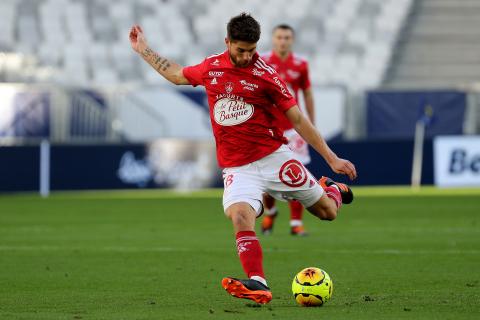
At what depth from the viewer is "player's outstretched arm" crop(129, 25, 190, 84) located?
A: 798cm

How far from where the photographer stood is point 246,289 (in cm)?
697

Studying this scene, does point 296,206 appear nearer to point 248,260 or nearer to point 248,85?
point 248,85

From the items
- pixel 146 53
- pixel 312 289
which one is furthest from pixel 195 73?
pixel 312 289

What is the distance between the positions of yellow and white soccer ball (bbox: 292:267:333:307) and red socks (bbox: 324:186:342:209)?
3.67ft

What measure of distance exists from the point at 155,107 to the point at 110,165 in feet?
12.2

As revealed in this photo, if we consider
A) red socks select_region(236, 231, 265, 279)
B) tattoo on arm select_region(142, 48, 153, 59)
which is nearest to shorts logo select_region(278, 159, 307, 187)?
red socks select_region(236, 231, 265, 279)

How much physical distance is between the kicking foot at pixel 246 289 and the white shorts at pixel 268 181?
2.32 ft

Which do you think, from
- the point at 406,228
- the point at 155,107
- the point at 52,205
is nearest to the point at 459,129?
the point at 155,107

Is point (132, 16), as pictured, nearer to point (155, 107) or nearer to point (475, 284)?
point (155, 107)

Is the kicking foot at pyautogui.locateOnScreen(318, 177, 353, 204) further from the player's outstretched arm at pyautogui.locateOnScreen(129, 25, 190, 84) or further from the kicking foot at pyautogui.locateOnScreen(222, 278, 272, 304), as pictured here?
the kicking foot at pyautogui.locateOnScreen(222, 278, 272, 304)

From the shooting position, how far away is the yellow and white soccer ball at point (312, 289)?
7.16m

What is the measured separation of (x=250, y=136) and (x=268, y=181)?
0.34 metres

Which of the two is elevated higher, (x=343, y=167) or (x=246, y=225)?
(x=343, y=167)

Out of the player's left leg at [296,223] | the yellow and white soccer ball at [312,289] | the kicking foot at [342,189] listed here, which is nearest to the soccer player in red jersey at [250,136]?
the yellow and white soccer ball at [312,289]
